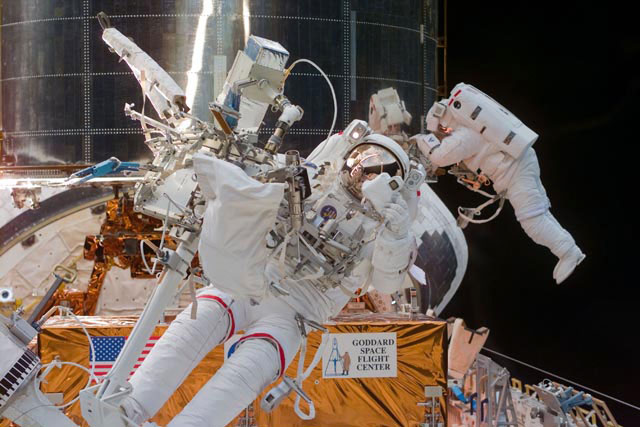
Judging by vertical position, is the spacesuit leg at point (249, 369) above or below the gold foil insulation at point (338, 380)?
above

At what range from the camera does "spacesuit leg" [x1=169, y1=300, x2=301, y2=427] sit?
3.41 m

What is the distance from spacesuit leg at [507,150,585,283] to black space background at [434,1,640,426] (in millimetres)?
1865

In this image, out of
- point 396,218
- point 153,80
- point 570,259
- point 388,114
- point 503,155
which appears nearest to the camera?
point 396,218

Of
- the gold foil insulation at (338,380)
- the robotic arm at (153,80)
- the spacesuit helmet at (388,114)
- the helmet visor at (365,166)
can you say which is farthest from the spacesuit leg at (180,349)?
the spacesuit helmet at (388,114)

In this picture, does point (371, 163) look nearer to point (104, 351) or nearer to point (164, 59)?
point (104, 351)

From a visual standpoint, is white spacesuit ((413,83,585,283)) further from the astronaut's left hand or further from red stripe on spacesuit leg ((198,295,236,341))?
red stripe on spacesuit leg ((198,295,236,341))

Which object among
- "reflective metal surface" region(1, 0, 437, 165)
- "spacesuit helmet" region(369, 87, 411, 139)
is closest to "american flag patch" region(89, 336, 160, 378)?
"reflective metal surface" region(1, 0, 437, 165)

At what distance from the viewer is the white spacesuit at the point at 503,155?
4.88 m

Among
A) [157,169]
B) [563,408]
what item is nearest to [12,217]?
[157,169]

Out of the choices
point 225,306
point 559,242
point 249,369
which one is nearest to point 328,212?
point 225,306

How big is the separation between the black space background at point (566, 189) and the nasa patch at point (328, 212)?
11.0 feet

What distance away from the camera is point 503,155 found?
16.3ft

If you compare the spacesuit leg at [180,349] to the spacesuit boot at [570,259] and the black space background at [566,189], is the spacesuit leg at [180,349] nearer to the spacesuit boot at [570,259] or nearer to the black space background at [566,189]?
the spacesuit boot at [570,259]

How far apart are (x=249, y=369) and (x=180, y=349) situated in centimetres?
32
